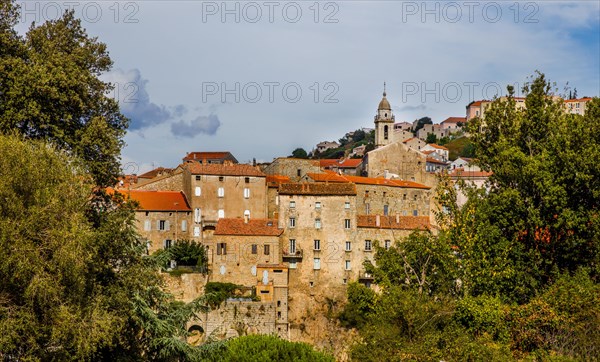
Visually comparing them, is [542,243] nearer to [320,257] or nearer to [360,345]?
[360,345]

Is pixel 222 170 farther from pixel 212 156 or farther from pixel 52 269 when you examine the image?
pixel 52 269

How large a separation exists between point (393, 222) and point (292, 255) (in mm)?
8560

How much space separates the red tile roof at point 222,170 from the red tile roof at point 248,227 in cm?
481

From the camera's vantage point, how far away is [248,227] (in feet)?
179

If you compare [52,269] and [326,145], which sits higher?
[326,145]

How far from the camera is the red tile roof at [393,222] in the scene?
5669 centimetres

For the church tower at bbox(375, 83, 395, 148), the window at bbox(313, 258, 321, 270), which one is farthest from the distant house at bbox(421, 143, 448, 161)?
the window at bbox(313, 258, 321, 270)

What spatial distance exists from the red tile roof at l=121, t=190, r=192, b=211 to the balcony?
8.52 meters

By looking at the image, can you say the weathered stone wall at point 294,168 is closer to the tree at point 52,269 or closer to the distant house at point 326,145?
the tree at point 52,269

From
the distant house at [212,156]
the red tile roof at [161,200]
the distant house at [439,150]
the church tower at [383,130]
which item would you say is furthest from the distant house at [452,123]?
the red tile roof at [161,200]

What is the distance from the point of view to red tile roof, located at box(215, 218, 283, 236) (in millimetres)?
53938


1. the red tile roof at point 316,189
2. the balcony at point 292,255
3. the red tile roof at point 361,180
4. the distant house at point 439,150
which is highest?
the distant house at point 439,150

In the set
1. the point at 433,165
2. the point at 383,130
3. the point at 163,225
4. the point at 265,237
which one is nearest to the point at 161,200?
the point at 163,225

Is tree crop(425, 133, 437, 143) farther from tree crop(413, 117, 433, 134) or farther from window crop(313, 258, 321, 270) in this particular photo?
window crop(313, 258, 321, 270)
